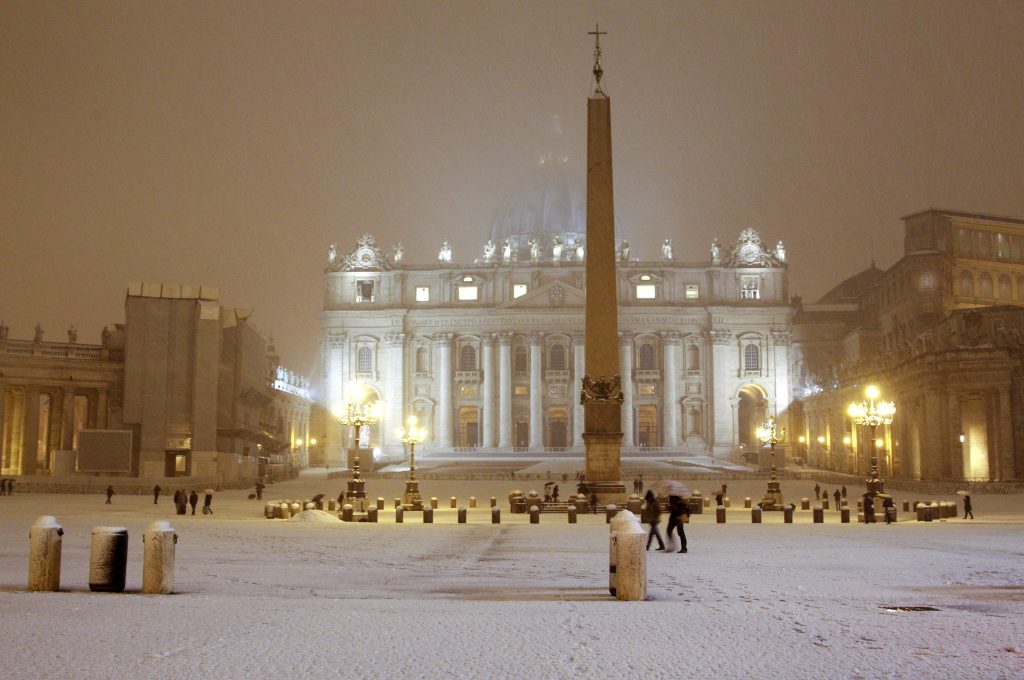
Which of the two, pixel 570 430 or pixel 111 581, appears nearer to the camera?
pixel 111 581

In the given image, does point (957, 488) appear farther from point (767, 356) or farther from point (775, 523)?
point (767, 356)

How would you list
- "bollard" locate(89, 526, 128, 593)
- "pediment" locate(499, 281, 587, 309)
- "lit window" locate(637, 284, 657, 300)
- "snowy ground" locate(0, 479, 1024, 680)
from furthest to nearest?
"lit window" locate(637, 284, 657, 300) → "pediment" locate(499, 281, 587, 309) → "bollard" locate(89, 526, 128, 593) → "snowy ground" locate(0, 479, 1024, 680)

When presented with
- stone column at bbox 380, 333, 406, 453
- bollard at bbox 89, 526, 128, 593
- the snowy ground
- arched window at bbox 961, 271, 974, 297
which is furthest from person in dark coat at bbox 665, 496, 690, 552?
stone column at bbox 380, 333, 406, 453

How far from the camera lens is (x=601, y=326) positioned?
28.0 meters

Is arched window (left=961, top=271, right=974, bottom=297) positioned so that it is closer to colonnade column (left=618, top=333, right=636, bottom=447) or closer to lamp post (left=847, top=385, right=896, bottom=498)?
colonnade column (left=618, top=333, right=636, bottom=447)

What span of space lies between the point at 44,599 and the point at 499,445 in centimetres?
7618

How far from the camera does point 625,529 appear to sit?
32.7 ft

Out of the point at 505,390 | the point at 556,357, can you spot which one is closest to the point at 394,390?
the point at 505,390

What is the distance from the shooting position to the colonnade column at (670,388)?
85.9 meters

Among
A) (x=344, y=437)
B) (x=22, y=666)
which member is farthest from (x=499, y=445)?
(x=22, y=666)

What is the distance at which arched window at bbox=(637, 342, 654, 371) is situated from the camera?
88188 mm

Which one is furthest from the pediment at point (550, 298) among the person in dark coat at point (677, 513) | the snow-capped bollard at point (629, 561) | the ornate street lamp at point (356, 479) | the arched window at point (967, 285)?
the snow-capped bollard at point (629, 561)

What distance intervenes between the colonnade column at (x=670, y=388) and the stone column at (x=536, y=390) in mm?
10214

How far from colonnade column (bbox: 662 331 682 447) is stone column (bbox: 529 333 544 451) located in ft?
33.5
